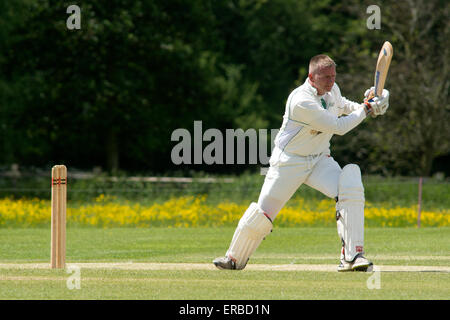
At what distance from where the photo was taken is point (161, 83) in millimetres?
34281

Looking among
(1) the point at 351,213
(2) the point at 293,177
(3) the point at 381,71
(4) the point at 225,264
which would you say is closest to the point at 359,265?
(1) the point at 351,213

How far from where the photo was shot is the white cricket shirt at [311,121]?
29.8 feet

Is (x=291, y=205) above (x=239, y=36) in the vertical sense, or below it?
below

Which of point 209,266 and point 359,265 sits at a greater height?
point 359,265

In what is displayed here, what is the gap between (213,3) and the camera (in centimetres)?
4028

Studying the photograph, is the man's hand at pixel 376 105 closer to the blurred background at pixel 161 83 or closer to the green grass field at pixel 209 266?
the green grass field at pixel 209 266

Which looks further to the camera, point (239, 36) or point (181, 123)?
point (239, 36)

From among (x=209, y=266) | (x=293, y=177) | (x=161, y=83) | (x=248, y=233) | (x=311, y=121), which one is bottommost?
(x=209, y=266)

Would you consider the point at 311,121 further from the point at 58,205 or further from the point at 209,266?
the point at 58,205

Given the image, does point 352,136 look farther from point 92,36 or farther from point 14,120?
point 14,120

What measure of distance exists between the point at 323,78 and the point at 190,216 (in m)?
10.4

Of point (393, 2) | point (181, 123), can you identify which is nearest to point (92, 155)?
point (181, 123)

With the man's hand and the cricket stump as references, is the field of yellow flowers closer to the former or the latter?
the cricket stump
